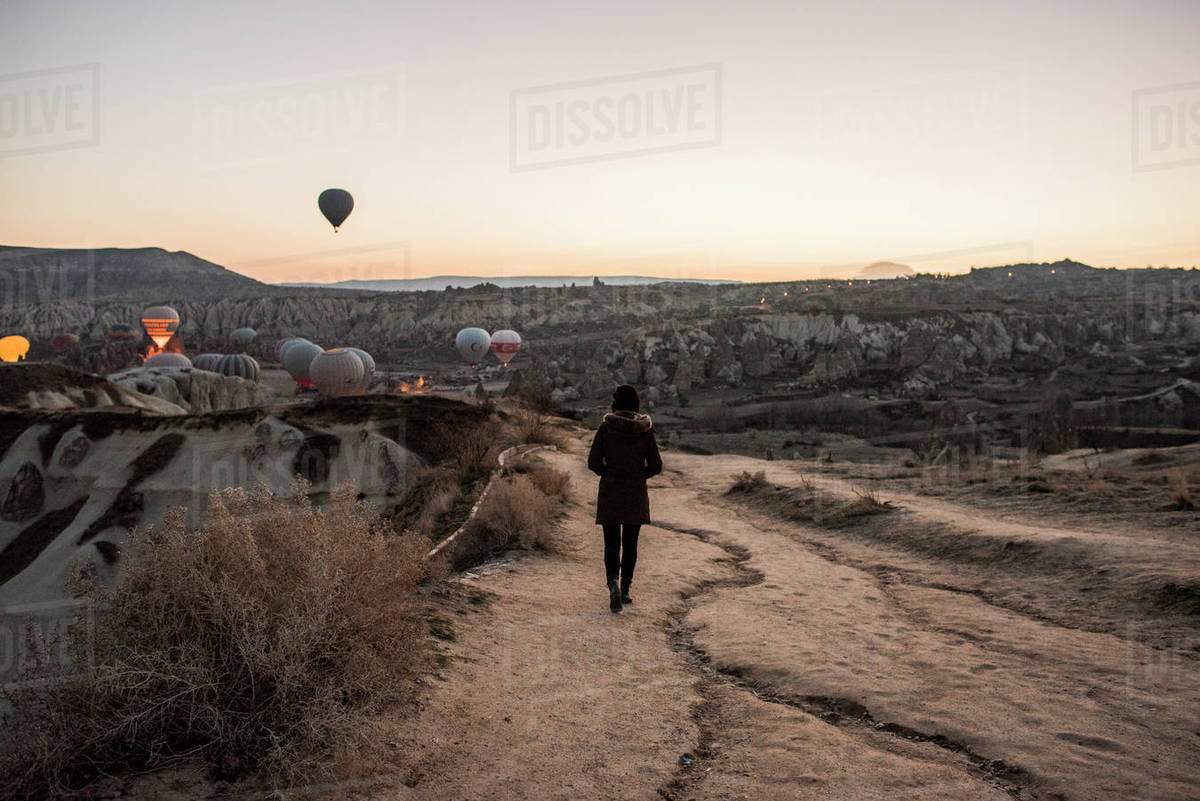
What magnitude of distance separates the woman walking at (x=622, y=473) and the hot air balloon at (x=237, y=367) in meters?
54.8

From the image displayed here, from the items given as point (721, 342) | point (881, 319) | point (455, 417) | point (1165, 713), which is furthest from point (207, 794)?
point (881, 319)

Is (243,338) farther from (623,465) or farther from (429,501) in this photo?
(623,465)

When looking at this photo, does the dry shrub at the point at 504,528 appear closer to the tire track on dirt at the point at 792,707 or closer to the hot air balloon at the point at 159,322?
the tire track on dirt at the point at 792,707

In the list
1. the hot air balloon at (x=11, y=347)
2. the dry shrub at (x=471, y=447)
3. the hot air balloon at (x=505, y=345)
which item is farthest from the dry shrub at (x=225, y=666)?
the hot air balloon at (x=11, y=347)

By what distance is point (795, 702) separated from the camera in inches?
172

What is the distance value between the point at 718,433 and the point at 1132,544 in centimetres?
2523

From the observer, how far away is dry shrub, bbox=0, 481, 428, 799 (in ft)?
9.62

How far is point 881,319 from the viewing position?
6412 cm

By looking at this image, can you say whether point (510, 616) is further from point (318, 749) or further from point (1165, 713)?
point (1165, 713)

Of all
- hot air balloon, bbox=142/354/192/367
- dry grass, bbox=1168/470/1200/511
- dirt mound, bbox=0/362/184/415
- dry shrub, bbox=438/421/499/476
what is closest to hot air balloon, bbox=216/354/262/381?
hot air balloon, bbox=142/354/192/367

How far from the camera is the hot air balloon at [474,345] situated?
75.2 m

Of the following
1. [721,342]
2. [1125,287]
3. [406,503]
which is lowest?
[406,503]

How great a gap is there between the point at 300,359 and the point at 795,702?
203 ft

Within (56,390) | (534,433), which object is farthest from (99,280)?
(534,433)
